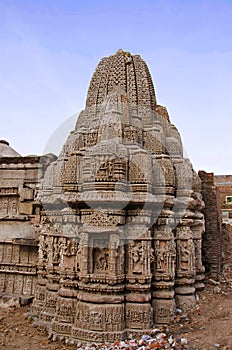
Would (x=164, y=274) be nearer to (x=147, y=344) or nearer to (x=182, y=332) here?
(x=182, y=332)

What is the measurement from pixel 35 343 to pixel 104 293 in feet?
5.73

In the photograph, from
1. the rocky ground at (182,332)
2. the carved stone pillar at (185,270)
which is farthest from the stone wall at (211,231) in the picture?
the carved stone pillar at (185,270)

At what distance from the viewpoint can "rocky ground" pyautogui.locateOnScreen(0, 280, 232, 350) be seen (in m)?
5.79

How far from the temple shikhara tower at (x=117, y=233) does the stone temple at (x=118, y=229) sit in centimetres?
2

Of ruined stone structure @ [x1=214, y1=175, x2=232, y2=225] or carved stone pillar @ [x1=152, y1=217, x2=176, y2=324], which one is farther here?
ruined stone structure @ [x1=214, y1=175, x2=232, y2=225]

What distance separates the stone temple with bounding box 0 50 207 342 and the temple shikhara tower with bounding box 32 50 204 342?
0.9 inches

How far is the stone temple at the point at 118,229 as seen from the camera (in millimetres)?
6629

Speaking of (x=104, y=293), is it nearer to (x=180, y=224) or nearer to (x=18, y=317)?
(x=180, y=224)

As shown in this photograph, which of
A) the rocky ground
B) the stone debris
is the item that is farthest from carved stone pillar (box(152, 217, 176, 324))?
the stone debris

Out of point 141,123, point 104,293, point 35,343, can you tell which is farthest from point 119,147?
point 35,343

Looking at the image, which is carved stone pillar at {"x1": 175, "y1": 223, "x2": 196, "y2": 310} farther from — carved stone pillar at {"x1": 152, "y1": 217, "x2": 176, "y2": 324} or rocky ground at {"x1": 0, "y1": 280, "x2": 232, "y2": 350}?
carved stone pillar at {"x1": 152, "y1": 217, "x2": 176, "y2": 324}

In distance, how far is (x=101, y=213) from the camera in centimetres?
686

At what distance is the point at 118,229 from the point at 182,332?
238cm

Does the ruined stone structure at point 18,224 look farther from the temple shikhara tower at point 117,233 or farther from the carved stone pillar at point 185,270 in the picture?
the carved stone pillar at point 185,270
